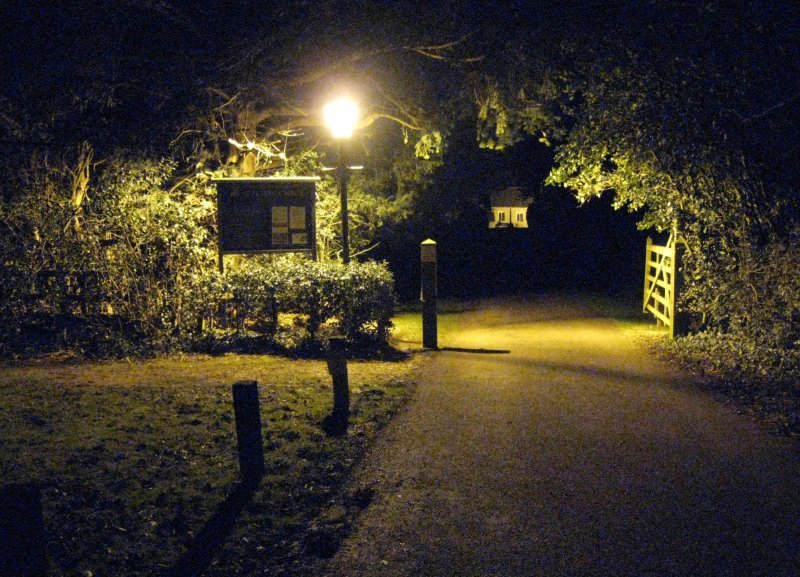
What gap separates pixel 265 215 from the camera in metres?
12.8

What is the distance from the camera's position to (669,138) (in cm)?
1026

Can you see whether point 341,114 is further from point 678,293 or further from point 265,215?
point 678,293

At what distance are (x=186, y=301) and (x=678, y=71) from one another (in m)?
8.28

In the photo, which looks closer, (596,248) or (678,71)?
(678,71)

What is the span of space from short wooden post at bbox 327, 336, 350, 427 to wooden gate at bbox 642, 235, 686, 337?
25.5 feet

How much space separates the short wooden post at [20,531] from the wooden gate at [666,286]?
11869mm

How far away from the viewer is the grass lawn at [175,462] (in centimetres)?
447

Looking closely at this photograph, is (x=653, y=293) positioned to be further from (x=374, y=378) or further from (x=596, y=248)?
(x=596, y=248)

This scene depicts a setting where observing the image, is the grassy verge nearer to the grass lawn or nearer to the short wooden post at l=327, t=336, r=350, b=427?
the grass lawn

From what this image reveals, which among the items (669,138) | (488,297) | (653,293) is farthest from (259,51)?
(488,297)

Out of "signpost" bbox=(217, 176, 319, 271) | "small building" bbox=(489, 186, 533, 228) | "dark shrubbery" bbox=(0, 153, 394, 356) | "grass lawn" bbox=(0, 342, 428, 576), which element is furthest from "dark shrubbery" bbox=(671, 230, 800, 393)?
"small building" bbox=(489, 186, 533, 228)

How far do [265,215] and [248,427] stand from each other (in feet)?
25.4

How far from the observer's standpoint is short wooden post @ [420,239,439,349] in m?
12.3

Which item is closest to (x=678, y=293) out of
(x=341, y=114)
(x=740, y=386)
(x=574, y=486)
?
(x=740, y=386)
